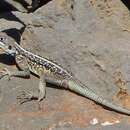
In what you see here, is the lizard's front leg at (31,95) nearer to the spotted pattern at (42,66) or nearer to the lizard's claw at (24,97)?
the lizard's claw at (24,97)

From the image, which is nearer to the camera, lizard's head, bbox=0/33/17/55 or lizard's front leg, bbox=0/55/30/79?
lizard's front leg, bbox=0/55/30/79

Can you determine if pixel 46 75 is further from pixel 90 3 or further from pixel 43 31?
pixel 90 3

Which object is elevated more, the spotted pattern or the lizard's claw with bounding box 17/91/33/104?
the spotted pattern

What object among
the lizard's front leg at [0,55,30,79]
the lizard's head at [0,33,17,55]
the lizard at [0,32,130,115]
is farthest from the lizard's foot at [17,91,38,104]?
the lizard's head at [0,33,17,55]

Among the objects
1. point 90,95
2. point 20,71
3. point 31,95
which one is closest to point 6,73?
point 20,71

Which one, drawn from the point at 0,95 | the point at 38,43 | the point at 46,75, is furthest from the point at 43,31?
the point at 0,95

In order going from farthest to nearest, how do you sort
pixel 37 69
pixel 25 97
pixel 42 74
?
pixel 37 69, pixel 42 74, pixel 25 97

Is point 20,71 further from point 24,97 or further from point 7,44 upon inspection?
point 24,97

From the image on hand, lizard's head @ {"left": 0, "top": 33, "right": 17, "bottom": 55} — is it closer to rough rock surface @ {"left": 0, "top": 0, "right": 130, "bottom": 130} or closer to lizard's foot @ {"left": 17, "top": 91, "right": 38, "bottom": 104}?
rough rock surface @ {"left": 0, "top": 0, "right": 130, "bottom": 130}
